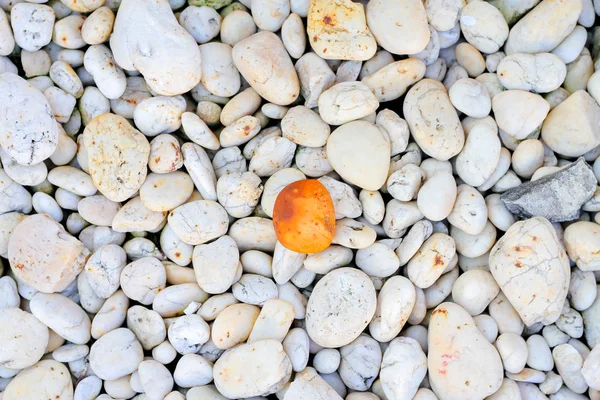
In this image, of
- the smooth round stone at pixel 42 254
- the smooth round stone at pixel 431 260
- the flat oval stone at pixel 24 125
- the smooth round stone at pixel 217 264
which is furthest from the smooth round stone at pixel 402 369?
the flat oval stone at pixel 24 125

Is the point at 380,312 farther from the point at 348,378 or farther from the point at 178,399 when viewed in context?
the point at 178,399

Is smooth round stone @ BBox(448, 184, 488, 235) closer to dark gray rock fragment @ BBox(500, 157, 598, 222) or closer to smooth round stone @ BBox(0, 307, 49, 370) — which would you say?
dark gray rock fragment @ BBox(500, 157, 598, 222)

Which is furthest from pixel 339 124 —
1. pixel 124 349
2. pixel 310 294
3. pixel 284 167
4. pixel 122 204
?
pixel 124 349

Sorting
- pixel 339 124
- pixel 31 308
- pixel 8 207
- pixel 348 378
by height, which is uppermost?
pixel 339 124

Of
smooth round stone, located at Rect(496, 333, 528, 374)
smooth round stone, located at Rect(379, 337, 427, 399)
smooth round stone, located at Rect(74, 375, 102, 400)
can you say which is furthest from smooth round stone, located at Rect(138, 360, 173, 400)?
smooth round stone, located at Rect(496, 333, 528, 374)

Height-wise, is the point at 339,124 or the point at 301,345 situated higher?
the point at 339,124

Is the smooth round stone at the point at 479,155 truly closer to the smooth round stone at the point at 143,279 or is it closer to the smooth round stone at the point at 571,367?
the smooth round stone at the point at 571,367

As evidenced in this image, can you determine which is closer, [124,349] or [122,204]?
[124,349]
